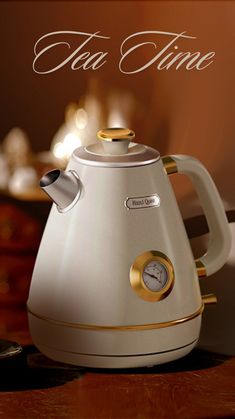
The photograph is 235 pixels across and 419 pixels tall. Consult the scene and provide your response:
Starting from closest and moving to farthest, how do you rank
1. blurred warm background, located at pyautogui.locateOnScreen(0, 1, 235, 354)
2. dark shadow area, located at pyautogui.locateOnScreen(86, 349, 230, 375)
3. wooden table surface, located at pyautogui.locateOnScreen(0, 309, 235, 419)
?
1. wooden table surface, located at pyautogui.locateOnScreen(0, 309, 235, 419)
2. dark shadow area, located at pyautogui.locateOnScreen(86, 349, 230, 375)
3. blurred warm background, located at pyautogui.locateOnScreen(0, 1, 235, 354)

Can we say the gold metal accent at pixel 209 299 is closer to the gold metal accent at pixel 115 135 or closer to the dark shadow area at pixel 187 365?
the dark shadow area at pixel 187 365

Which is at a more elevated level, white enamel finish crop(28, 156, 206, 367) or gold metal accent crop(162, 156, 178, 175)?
gold metal accent crop(162, 156, 178, 175)

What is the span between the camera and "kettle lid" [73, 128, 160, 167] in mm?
1079

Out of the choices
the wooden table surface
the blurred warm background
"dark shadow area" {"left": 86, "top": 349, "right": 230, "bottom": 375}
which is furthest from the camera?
the blurred warm background

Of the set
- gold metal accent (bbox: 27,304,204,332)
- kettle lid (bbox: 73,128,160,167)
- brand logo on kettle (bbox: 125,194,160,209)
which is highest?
kettle lid (bbox: 73,128,160,167)

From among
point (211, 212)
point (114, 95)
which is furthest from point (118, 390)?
point (114, 95)

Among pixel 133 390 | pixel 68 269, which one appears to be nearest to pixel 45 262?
pixel 68 269

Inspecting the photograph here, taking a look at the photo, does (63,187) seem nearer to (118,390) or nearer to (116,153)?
(116,153)

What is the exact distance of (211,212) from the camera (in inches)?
45.7

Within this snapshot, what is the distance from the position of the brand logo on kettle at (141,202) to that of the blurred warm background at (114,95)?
0.18m

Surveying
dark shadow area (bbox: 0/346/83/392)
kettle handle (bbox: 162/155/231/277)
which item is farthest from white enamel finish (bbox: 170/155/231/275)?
dark shadow area (bbox: 0/346/83/392)

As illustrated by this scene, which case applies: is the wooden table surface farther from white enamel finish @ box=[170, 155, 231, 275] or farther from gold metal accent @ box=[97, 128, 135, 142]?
gold metal accent @ box=[97, 128, 135, 142]

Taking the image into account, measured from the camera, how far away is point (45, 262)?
43.9 inches

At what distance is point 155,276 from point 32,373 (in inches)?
7.2
